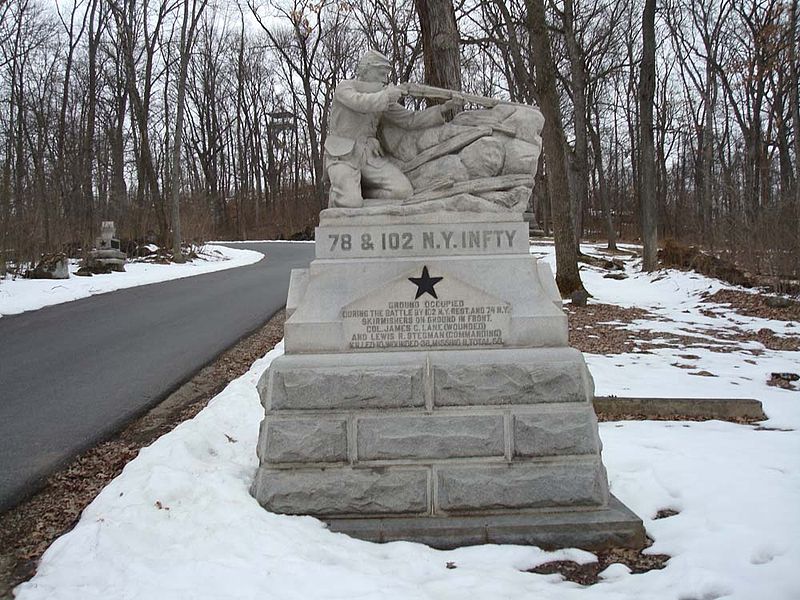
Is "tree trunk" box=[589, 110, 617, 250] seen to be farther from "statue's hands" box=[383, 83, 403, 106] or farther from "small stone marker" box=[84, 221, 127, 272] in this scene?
"statue's hands" box=[383, 83, 403, 106]

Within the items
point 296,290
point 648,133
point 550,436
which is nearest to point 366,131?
point 296,290

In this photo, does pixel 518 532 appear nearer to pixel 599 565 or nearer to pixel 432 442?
pixel 599 565

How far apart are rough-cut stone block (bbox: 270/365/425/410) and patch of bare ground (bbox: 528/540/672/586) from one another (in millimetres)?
1165

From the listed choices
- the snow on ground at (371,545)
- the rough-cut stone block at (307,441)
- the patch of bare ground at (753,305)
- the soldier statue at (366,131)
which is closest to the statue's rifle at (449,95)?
the soldier statue at (366,131)

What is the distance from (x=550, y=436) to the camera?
3.70 m

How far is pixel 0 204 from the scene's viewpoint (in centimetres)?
1468

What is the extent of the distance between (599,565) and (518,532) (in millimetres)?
450

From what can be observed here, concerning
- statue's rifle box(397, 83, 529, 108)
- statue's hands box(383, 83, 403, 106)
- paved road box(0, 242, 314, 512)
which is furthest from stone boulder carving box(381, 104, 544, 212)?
paved road box(0, 242, 314, 512)

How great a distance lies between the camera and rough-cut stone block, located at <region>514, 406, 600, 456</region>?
370 cm

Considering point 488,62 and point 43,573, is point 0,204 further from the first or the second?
point 488,62

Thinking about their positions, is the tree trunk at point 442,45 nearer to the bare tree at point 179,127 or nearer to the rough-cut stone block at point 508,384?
the rough-cut stone block at point 508,384

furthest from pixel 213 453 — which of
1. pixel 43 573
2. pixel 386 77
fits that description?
pixel 386 77

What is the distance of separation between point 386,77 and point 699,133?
3403 cm

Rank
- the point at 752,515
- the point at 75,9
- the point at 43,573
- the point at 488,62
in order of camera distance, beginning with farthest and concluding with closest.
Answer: the point at 488,62 → the point at 75,9 → the point at 752,515 → the point at 43,573
